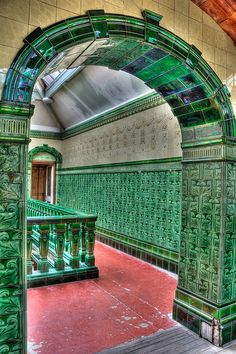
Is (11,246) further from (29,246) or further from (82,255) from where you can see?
(82,255)

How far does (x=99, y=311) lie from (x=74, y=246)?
4.18 ft

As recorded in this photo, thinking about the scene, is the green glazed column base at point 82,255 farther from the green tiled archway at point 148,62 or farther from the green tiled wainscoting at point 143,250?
the green tiled archway at point 148,62

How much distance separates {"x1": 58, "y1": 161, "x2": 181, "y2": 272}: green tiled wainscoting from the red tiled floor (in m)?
0.63

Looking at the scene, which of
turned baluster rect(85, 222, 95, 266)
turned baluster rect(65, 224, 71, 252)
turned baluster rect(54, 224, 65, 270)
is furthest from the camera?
turned baluster rect(65, 224, 71, 252)

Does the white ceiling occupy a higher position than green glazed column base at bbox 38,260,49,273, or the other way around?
the white ceiling

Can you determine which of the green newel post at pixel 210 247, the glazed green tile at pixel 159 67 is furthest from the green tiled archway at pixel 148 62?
the green newel post at pixel 210 247

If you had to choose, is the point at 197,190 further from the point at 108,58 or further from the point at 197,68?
the point at 108,58

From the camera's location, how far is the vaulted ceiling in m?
2.75

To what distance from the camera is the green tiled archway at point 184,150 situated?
2.02m

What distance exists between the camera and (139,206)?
6113 mm

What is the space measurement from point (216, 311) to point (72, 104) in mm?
7241

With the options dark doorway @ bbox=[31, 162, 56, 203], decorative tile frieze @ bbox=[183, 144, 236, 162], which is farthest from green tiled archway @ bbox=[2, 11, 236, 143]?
dark doorway @ bbox=[31, 162, 56, 203]

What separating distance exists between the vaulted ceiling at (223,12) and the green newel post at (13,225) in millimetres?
2081

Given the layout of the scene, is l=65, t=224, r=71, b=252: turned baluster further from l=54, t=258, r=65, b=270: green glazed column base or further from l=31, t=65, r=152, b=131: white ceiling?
l=31, t=65, r=152, b=131: white ceiling
